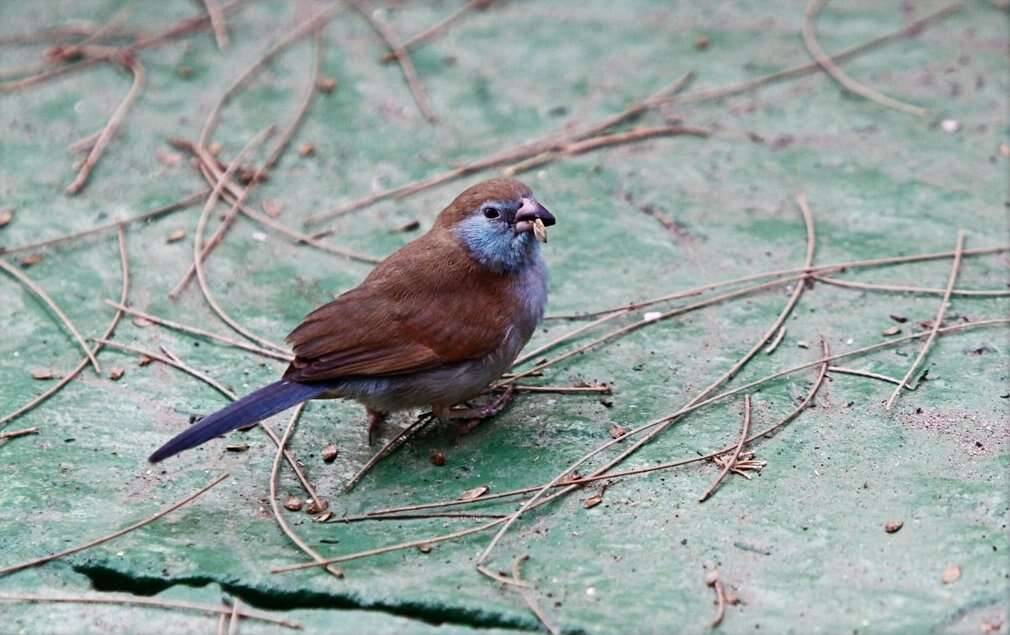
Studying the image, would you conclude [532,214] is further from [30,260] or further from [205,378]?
[30,260]

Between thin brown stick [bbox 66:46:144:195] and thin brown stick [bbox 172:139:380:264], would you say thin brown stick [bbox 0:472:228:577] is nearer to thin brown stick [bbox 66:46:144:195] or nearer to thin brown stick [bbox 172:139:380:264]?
thin brown stick [bbox 172:139:380:264]

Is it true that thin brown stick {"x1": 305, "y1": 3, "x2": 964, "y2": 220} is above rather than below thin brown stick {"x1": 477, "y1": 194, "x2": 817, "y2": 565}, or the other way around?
above

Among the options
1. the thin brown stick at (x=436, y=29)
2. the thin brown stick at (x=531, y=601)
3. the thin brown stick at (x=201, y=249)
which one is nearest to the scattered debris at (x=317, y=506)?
the thin brown stick at (x=531, y=601)

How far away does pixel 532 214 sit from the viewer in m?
3.97

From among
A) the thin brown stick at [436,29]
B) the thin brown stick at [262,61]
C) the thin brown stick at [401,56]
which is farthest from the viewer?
the thin brown stick at [436,29]

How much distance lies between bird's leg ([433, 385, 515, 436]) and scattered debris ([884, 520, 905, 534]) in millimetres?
1229

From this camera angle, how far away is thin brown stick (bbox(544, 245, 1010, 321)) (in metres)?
4.52

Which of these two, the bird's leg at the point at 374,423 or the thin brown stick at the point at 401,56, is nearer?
the bird's leg at the point at 374,423

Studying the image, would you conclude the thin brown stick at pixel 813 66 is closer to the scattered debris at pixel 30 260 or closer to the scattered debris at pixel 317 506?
the scattered debris at pixel 30 260

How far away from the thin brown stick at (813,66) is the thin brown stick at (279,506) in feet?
8.09

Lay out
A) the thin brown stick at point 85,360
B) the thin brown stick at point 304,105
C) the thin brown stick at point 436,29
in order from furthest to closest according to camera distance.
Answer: the thin brown stick at point 436,29
the thin brown stick at point 304,105
the thin brown stick at point 85,360

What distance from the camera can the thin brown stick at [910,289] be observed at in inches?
174

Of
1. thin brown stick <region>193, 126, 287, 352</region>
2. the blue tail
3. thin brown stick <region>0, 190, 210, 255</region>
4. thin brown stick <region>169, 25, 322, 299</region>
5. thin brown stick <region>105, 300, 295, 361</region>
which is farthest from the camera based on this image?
thin brown stick <region>0, 190, 210, 255</region>

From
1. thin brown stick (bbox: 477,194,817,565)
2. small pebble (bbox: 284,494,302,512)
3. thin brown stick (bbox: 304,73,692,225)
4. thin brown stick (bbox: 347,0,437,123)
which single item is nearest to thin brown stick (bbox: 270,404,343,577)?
small pebble (bbox: 284,494,302,512)
